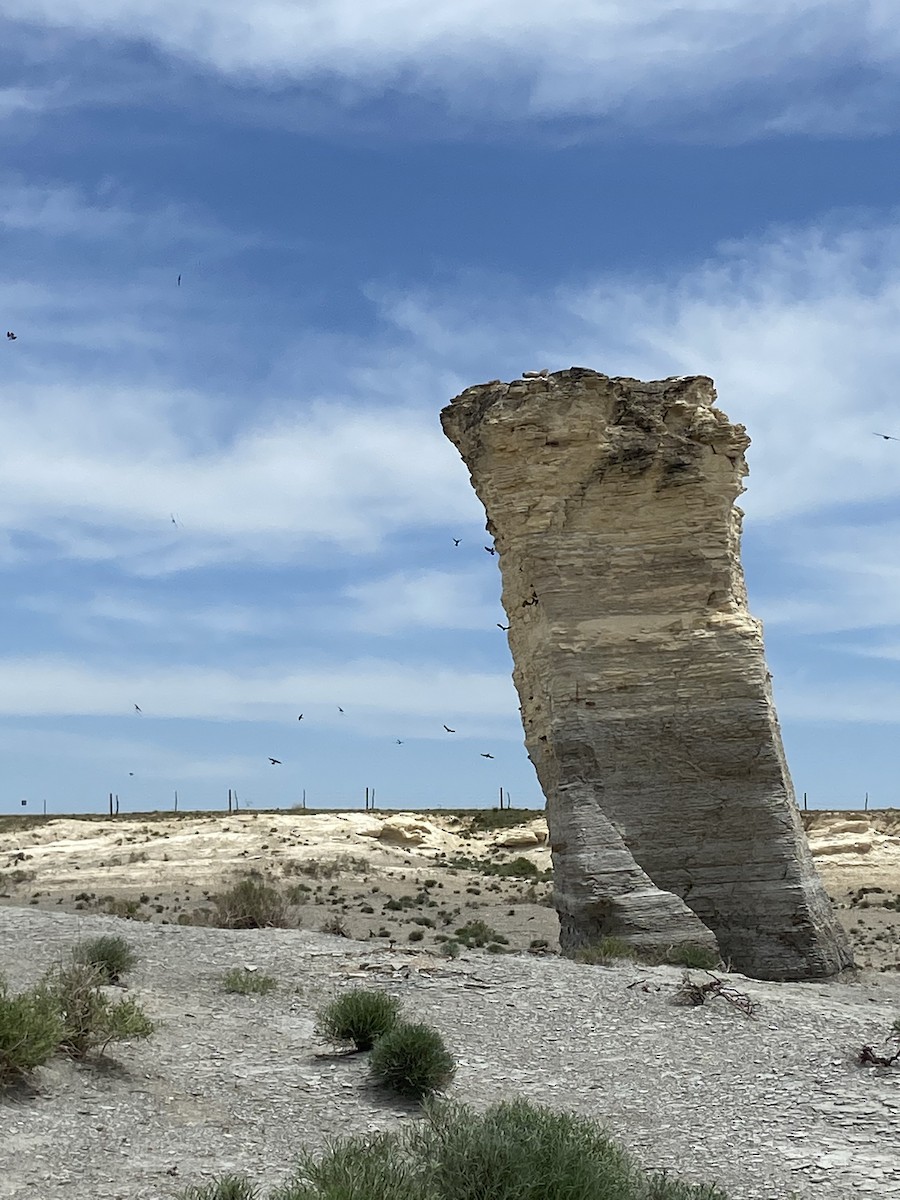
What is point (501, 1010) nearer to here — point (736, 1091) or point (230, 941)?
point (736, 1091)

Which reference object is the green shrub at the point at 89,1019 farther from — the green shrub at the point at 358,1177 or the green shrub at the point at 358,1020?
the green shrub at the point at 358,1177

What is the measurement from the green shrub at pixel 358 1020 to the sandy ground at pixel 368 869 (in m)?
9.09

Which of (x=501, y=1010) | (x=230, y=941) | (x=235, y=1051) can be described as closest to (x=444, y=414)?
(x=230, y=941)

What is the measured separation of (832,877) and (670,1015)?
2678 cm

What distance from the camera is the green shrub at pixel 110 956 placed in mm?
12406

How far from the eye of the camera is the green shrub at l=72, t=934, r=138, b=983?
488 inches

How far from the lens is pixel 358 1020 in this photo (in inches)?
415

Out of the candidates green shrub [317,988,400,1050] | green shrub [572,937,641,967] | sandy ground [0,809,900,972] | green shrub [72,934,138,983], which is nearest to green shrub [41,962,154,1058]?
green shrub [317,988,400,1050]

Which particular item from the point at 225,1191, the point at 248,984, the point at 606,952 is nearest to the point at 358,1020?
the point at 248,984

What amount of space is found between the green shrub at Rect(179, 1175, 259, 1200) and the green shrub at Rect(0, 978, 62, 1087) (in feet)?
7.27

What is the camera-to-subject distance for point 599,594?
17.9 metres

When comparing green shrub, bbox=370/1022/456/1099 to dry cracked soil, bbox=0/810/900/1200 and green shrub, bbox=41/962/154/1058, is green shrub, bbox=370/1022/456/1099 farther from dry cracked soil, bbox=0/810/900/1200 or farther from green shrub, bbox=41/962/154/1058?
green shrub, bbox=41/962/154/1058

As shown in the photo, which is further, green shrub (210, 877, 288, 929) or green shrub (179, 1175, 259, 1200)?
green shrub (210, 877, 288, 929)

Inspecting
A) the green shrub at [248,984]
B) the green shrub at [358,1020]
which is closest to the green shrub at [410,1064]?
the green shrub at [358,1020]
